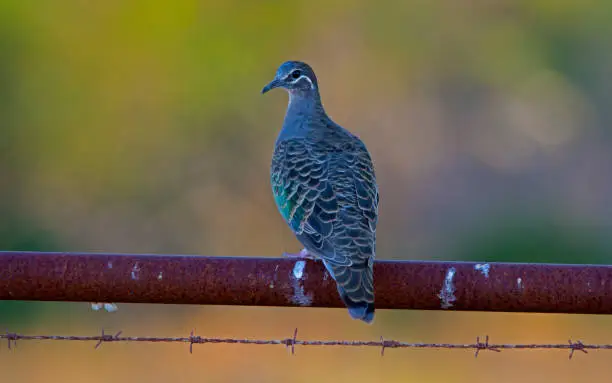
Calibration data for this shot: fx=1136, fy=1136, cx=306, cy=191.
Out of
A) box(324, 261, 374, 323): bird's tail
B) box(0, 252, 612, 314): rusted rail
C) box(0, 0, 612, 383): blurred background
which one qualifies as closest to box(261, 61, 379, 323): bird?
box(324, 261, 374, 323): bird's tail

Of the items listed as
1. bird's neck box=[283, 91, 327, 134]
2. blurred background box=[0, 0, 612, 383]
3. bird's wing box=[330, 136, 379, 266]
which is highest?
blurred background box=[0, 0, 612, 383]

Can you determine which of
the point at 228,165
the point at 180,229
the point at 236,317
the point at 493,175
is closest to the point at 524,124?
the point at 493,175

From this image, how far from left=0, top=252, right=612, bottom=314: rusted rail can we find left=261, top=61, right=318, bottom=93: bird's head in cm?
319

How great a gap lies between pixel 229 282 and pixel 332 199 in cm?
155

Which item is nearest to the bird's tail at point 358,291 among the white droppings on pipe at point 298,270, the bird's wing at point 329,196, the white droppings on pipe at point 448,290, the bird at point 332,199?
the bird at point 332,199

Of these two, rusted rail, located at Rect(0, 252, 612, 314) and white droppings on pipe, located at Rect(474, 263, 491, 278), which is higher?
white droppings on pipe, located at Rect(474, 263, 491, 278)

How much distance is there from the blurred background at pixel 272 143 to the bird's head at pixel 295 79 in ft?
20.8

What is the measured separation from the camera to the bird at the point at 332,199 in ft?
15.9

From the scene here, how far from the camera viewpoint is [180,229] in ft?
55.3

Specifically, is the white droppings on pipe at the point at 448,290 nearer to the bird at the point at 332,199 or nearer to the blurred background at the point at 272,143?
the bird at the point at 332,199

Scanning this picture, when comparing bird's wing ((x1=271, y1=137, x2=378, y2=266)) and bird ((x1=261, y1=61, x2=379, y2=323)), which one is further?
bird's wing ((x1=271, y1=137, x2=378, y2=266))

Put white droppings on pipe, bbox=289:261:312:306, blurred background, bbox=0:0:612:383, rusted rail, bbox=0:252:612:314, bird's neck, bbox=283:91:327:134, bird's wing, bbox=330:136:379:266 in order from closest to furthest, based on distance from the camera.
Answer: rusted rail, bbox=0:252:612:314
white droppings on pipe, bbox=289:261:312:306
bird's wing, bbox=330:136:379:266
bird's neck, bbox=283:91:327:134
blurred background, bbox=0:0:612:383

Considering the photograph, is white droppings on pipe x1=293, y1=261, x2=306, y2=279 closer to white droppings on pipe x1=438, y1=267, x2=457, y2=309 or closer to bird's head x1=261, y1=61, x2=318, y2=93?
white droppings on pipe x1=438, y1=267, x2=457, y2=309

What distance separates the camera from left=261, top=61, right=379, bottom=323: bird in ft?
15.9
